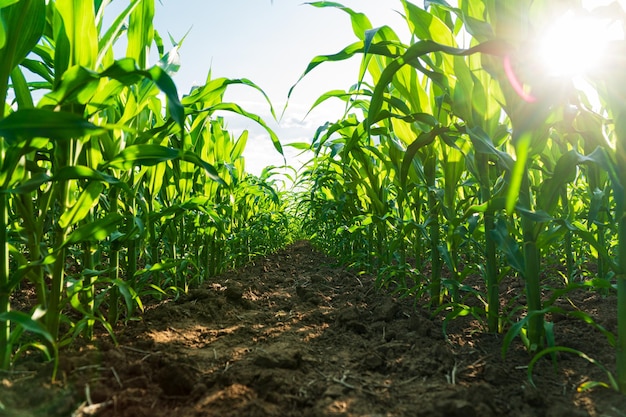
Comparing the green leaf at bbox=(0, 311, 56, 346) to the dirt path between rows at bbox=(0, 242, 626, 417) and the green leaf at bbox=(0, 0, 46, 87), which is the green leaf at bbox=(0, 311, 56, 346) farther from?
the green leaf at bbox=(0, 0, 46, 87)

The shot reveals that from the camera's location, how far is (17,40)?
1065 millimetres

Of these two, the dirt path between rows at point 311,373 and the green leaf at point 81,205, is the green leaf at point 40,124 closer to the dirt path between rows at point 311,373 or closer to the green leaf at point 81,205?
the green leaf at point 81,205

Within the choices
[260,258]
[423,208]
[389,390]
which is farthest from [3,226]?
[260,258]

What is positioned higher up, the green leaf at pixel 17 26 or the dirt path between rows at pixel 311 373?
the green leaf at pixel 17 26

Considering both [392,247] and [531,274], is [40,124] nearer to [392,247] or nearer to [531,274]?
[531,274]

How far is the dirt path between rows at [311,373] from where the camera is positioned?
99 centimetres

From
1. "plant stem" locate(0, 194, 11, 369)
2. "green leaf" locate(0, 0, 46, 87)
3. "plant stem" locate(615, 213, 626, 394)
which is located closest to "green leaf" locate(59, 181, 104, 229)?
"plant stem" locate(0, 194, 11, 369)

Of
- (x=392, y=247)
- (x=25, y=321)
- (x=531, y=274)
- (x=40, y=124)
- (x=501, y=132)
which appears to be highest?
(x=501, y=132)

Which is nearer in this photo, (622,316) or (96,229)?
(622,316)

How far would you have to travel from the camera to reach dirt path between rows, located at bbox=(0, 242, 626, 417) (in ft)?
3.26

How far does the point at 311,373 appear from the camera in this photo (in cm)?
A: 129

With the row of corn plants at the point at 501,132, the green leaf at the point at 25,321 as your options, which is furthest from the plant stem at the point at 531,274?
the green leaf at the point at 25,321

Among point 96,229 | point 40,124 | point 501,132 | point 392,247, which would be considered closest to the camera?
point 40,124

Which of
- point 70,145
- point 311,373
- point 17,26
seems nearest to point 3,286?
point 70,145
